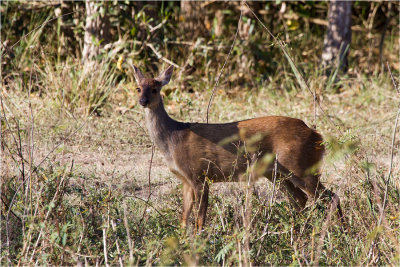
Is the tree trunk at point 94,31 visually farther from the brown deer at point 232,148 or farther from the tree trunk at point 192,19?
the brown deer at point 232,148

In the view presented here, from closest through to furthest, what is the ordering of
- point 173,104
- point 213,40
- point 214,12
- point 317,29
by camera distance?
point 173,104 < point 213,40 < point 214,12 < point 317,29

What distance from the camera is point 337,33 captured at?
9.45 m

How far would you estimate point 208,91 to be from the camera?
8.78 metres

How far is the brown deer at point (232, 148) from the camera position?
4871mm

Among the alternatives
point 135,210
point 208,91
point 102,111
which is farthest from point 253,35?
point 135,210

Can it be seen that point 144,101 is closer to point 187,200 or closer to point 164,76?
point 164,76

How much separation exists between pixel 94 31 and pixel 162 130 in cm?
432

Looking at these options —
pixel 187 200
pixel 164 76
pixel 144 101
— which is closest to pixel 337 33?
pixel 164 76

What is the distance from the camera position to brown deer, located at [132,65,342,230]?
4.87 meters

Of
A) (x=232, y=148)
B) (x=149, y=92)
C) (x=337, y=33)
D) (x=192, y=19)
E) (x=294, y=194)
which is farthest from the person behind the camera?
(x=192, y=19)

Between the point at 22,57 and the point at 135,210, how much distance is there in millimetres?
4539

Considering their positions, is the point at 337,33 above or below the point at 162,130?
above

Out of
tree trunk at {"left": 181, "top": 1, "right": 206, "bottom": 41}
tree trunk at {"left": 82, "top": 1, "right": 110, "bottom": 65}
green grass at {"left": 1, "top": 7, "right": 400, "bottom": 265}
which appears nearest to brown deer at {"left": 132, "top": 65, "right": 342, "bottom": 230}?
green grass at {"left": 1, "top": 7, "right": 400, "bottom": 265}

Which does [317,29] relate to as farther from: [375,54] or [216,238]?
[216,238]
